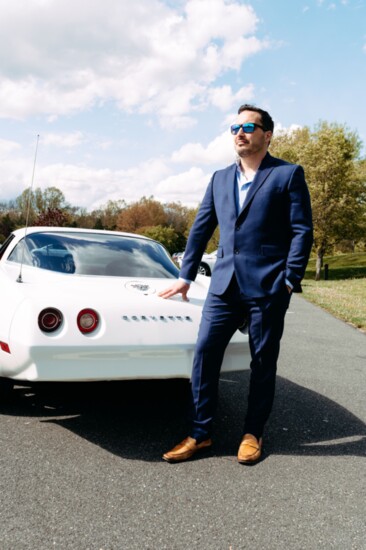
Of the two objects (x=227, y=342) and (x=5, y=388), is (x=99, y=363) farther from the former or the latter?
(x=5, y=388)

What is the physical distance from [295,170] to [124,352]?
56.3 inches

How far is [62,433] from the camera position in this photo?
3260mm

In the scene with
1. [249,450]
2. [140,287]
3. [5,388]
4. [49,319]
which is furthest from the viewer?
[5,388]

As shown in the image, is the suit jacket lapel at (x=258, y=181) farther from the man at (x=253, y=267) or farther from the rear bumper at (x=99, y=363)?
the rear bumper at (x=99, y=363)

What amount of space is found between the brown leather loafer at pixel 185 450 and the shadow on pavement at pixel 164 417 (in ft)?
0.33

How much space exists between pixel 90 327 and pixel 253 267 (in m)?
0.99

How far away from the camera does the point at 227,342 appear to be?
302 centimetres

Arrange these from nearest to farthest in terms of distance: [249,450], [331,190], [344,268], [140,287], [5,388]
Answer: [249,450]
[140,287]
[5,388]
[331,190]
[344,268]

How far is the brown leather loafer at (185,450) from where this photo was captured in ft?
9.37

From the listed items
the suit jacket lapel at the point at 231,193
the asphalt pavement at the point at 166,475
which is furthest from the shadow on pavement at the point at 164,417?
the suit jacket lapel at the point at 231,193

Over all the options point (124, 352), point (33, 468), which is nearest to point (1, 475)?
Answer: point (33, 468)

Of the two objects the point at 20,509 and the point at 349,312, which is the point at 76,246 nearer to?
the point at 20,509

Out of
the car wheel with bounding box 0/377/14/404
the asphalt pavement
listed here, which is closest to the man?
the asphalt pavement

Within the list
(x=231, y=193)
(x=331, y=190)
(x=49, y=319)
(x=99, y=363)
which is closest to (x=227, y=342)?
(x=99, y=363)
